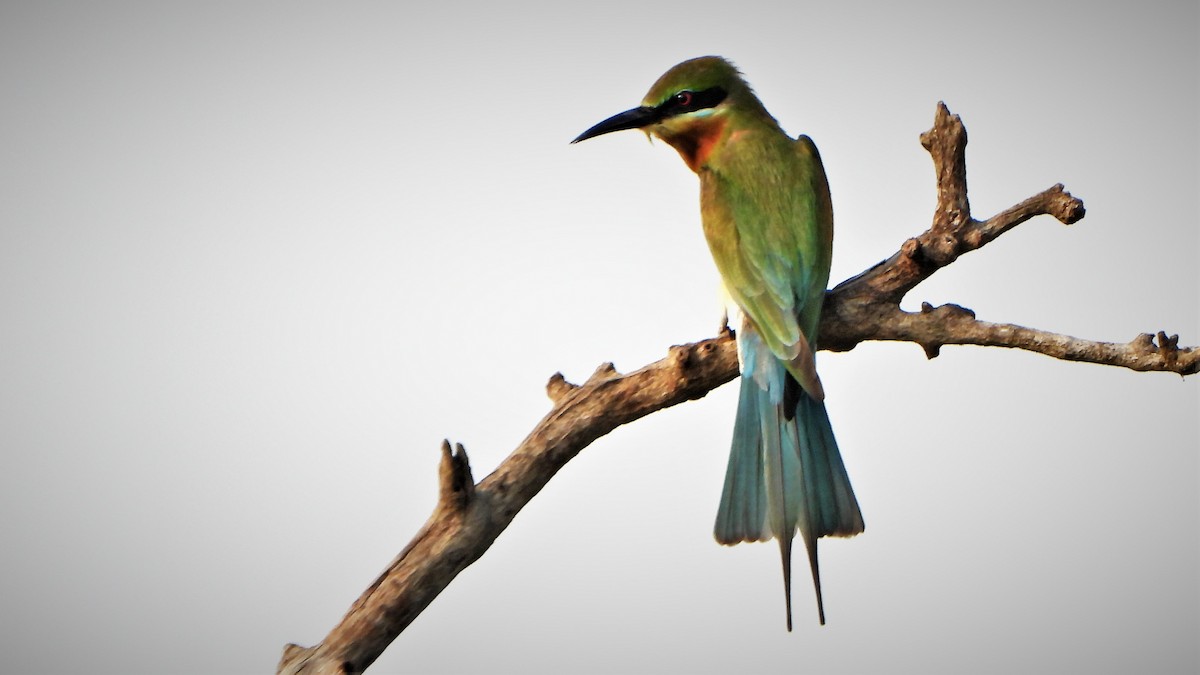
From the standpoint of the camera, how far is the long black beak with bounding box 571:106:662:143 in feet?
8.19

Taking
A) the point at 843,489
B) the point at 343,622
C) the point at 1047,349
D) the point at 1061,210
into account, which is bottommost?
the point at 343,622

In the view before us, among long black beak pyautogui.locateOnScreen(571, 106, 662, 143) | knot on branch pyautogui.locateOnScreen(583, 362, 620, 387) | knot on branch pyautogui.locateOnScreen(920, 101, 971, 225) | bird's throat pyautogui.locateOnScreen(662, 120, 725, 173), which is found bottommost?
knot on branch pyautogui.locateOnScreen(583, 362, 620, 387)

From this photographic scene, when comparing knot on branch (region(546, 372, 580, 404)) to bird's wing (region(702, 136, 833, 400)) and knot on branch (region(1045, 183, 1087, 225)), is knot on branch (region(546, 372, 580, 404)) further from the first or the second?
knot on branch (region(1045, 183, 1087, 225))

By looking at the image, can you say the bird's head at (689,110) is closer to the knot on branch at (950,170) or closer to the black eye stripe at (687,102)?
the black eye stripe at (687,102)

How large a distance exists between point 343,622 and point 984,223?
1.46 meters

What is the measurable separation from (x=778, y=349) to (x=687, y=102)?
648mm

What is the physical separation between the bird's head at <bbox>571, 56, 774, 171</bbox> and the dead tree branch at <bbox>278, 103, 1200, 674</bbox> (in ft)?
1.46

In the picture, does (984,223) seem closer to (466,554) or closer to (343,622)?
(466,554)

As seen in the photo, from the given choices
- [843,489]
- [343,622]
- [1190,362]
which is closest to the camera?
[343,622]

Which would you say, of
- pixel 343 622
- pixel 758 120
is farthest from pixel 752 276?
pixel 343 622

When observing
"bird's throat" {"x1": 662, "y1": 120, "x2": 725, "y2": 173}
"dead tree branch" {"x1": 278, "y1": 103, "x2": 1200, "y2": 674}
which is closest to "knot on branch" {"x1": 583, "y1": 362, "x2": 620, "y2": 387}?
"dead tree branch" {"x1": 278, "y1": 103, "x2": 1200, "y2": 674}

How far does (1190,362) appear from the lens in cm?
207

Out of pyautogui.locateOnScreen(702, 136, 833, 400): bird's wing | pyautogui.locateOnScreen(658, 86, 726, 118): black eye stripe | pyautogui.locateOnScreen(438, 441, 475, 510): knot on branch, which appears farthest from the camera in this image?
pyautogui.locateOnScreen(658, 86, 726, 118): black eye stripe

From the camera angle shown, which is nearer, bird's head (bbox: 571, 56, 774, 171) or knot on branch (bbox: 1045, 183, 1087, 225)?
knot on branch (bbox: 1045, 183, 1087, 225)
